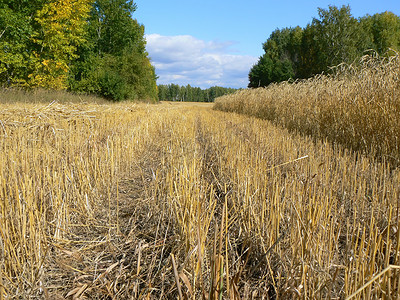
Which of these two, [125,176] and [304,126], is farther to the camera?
[304,126]

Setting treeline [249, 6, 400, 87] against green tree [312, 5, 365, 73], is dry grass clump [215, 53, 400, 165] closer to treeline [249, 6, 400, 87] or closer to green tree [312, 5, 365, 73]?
treeline [249, 6, 400, 87]

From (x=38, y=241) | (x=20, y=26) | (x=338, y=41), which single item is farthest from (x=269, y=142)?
(x=338, y=41)

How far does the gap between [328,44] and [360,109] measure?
31.3 metres

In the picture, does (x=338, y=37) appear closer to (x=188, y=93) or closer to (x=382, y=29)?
(x=382, y=29)

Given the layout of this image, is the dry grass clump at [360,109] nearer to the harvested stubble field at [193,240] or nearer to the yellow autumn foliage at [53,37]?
the harvested stubble field at [193,240]

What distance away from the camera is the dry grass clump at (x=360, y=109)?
3.85 metres

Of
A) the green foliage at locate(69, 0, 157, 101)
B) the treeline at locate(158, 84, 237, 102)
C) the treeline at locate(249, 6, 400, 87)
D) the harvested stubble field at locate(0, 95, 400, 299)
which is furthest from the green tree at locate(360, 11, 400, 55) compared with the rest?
the treeline at locate(158, 84, 237, 102)

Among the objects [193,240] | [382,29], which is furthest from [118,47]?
[382,29]

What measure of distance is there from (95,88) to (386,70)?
69.5ft

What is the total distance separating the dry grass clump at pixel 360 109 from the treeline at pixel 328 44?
595 inches

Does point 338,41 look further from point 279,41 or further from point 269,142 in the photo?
point 269,142

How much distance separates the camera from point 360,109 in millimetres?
4562

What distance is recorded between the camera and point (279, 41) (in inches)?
2133

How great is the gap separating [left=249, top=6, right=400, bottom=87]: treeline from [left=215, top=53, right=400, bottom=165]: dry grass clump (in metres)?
15.1
